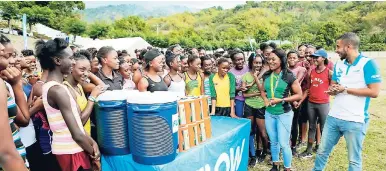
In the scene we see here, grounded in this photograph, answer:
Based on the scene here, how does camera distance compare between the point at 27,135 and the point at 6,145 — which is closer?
the point at 6,145

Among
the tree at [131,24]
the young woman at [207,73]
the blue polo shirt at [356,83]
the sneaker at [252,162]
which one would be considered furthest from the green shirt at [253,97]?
the tree at [131,24]

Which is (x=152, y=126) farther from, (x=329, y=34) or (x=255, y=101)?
(x=329, y=34)

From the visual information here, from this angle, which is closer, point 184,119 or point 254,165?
point 184,119

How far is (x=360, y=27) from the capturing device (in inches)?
2901

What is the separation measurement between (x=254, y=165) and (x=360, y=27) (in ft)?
268

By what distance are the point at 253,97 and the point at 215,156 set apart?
Result: 180 cm

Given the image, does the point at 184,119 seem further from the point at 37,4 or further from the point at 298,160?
the point at 37,4

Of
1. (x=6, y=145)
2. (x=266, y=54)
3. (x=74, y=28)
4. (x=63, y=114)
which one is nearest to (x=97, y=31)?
(x=74, y=28)

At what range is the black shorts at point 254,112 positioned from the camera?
4626 mm

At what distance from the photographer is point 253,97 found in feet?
15.3

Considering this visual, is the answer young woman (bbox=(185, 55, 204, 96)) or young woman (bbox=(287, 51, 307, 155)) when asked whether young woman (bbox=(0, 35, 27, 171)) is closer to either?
young woman (bbox=(185, 55, 204, 96))

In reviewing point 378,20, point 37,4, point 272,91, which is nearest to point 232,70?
point 272,91

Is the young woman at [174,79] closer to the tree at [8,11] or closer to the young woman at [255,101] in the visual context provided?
the young woman at [255,101]

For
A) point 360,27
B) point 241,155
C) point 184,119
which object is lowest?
point 241,155
